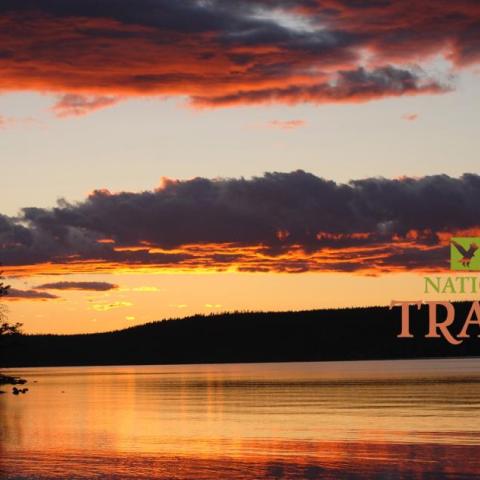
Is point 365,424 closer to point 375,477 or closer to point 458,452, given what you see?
point 458,452

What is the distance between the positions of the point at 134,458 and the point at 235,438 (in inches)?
456

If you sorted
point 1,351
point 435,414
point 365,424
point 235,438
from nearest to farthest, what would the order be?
point 235,438, point 365,424, point 435,414, point 1,351

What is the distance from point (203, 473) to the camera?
48.8 m

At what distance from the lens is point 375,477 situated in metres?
46.9

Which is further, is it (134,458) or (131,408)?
(131,408)

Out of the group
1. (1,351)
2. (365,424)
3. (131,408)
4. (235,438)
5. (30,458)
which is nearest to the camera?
(30,458)

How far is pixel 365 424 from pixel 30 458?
85.3 feet

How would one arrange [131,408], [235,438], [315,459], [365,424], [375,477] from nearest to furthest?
[375,477] → [315,459] → [235,438] → [365,424] → [131,408]

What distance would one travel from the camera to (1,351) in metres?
120

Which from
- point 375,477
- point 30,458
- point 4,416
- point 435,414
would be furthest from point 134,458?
point 4,416

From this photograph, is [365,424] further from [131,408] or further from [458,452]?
[131,408]

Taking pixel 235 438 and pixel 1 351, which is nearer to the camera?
pixel 235 438

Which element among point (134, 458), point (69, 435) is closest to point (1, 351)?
point (69, 435)

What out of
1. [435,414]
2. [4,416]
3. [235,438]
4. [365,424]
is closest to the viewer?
[235,438]
